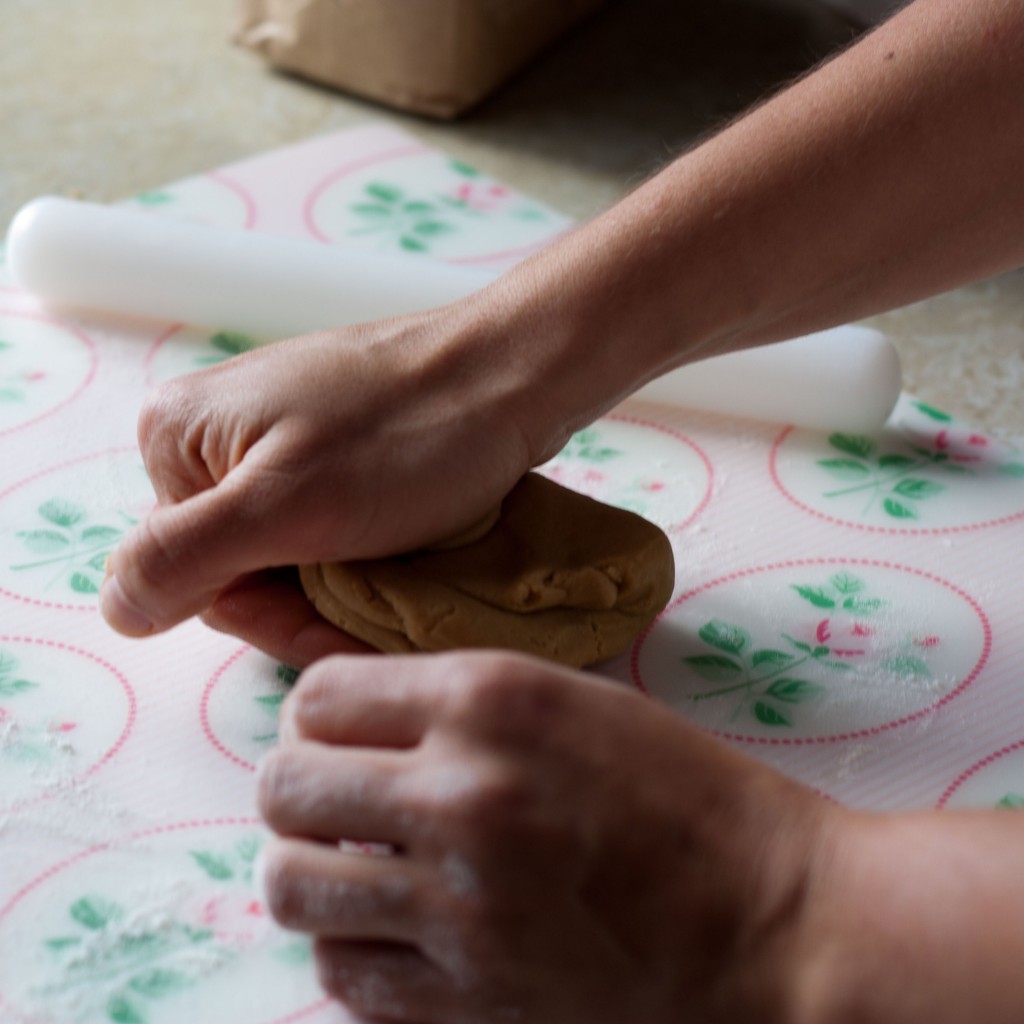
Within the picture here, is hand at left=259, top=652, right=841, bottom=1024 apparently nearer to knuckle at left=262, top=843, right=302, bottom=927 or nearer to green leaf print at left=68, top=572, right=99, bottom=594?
knuckle at left=262, top=843, right=302, bottom=927

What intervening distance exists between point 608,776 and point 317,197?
Result: 113 centimetres

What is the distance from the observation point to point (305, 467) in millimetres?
865

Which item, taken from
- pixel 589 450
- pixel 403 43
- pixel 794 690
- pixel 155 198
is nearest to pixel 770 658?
pixel 794 690

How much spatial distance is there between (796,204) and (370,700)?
1.58ft

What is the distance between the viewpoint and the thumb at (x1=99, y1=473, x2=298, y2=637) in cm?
86

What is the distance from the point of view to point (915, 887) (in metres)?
0.66

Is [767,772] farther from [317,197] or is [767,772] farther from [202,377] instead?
[317,197]

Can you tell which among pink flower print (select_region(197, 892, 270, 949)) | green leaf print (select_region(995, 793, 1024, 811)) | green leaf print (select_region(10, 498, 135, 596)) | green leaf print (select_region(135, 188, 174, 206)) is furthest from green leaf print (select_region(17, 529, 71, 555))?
green leaf print (select_region(995, 793, 1024, 811))

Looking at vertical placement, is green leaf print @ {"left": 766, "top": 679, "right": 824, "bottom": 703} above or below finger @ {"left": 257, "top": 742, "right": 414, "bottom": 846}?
below

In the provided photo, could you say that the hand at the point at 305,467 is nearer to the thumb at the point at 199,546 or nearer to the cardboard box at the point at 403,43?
the thumb at the point at 199,546

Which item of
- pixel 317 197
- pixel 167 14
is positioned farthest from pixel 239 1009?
pixel 167 14

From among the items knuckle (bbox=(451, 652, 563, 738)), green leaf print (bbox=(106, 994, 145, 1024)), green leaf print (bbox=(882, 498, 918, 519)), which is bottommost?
green leaf print (bbox=(106, 994, 145, 1024))

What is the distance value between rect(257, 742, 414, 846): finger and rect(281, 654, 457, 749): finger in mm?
14

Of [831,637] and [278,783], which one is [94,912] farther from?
[831,637]
